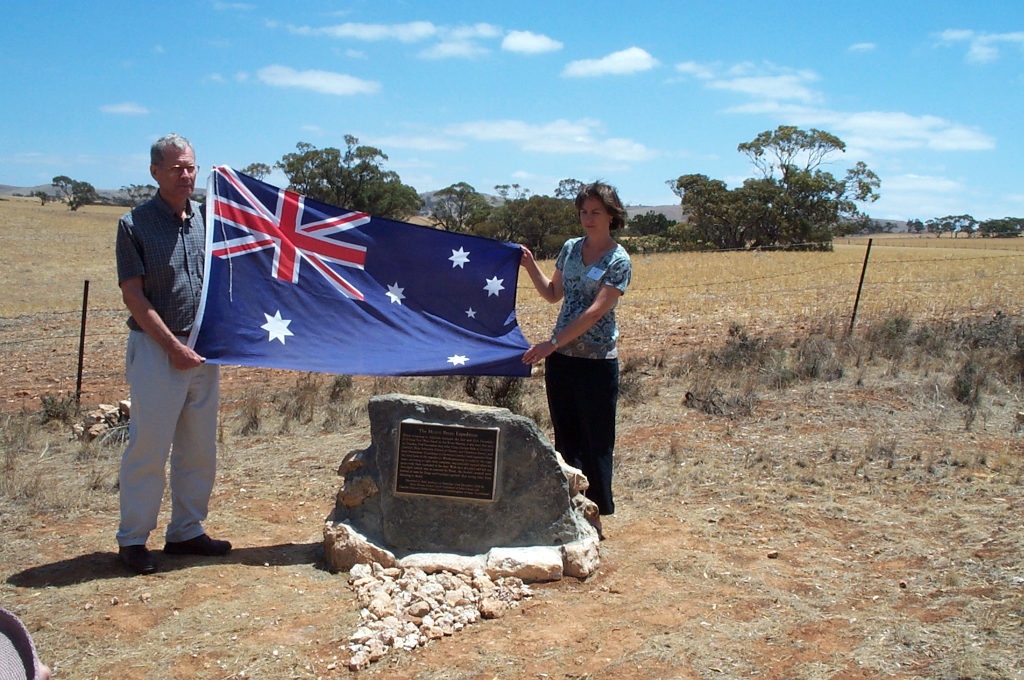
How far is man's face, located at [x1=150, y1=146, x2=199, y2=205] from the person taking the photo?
168 inches

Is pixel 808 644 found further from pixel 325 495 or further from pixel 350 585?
pixel 325 495

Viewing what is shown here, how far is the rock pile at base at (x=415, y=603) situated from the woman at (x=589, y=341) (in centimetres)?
108

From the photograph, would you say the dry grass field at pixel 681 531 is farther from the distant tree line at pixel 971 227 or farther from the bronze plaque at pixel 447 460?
the distant tree line at pixel 971 227

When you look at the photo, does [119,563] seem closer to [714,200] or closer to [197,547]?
[197,547]

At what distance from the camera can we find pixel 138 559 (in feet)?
14.8

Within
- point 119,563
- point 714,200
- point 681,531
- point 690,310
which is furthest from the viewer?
point 714,200

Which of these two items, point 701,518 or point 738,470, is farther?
point 738,470

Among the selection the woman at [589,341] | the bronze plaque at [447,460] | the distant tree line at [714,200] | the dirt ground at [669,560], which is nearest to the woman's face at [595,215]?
the woman at [589,341]

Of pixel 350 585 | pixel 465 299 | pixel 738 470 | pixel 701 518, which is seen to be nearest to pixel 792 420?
pixel 738 470

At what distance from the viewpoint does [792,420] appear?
791 centimetres

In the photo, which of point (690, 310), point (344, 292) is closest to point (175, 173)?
point (344, 292)

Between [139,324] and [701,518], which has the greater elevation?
[139,324]

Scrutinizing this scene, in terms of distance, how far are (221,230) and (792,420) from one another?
5585 mm

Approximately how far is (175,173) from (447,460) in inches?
84.4
